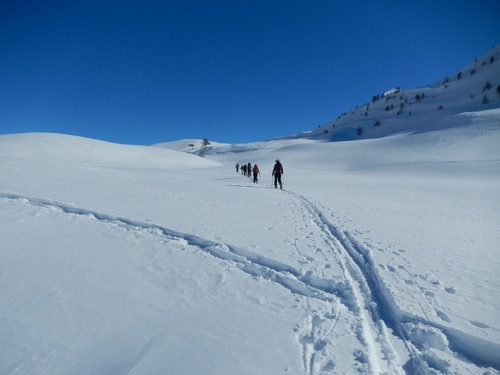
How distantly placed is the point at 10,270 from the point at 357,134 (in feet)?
355

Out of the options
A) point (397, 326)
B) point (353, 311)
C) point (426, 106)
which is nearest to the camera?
point (397, 326)

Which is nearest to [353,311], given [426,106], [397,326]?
[397,326]

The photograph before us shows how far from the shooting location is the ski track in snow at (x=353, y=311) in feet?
9.71

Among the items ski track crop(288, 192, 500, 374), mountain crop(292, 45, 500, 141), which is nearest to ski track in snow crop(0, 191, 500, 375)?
ski track crop(288, 192, 500, 374)

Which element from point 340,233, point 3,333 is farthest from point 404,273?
point 3,333

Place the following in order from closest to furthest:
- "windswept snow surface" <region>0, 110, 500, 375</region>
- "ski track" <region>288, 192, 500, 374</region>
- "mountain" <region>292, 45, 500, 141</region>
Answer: "windswept snow surface" <region>0, 110, 500, 375</region>, "ski track" <region>288, 192, 500, 374</region>, "mountain" <region>292, 45, 500, 141</region>

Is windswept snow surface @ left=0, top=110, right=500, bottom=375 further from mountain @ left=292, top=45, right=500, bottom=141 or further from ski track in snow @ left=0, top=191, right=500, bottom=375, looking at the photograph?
mountain @ left=292, top=45, right=500, bottom=141

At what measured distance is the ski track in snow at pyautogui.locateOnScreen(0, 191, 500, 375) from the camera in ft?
9.71

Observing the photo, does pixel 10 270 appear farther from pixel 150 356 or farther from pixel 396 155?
pixel 396 155

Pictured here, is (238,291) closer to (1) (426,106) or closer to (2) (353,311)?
(2) (353,311)

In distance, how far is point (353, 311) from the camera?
3.78 m

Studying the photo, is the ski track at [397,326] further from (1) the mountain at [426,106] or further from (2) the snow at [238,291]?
(1) the mountain at [426,106]

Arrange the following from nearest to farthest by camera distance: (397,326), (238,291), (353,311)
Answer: (397,326)
(353,311)
(238,291)

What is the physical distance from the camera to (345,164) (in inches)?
1844
